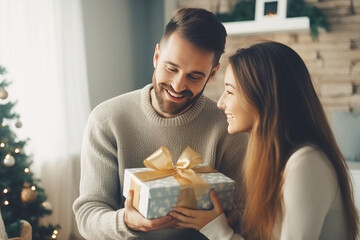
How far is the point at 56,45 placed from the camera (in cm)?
293

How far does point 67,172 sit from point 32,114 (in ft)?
1.93

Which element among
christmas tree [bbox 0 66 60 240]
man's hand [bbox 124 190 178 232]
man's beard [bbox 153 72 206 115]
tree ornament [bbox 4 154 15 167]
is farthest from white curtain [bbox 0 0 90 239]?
man's hand [bbox 124 190 178 232]

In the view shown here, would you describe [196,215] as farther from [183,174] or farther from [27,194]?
[27,194]

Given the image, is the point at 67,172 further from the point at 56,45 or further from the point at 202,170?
the point at 202,170

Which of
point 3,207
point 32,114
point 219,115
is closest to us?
point 219,115

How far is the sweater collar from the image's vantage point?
1.39 metres

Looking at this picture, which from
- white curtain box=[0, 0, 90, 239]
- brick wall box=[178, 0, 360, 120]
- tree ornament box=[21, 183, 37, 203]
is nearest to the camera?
tree ornament box=[21, 183, 37, 203]

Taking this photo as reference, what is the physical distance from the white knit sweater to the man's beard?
1.56ft

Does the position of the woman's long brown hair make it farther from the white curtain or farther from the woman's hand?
the white curtain

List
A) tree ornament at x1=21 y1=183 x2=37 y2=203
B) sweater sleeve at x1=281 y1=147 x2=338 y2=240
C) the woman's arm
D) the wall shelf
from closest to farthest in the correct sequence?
sweater sleeve at x1=281 y1=147 x2=338 y2=240 < the woman's arm < tree ornament at x1=21 y1=183 x2=37 y2=203 < the wall shelf

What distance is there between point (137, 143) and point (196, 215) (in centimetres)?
41

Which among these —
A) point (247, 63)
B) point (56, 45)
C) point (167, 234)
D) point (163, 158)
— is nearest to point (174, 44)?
point (247, 63)

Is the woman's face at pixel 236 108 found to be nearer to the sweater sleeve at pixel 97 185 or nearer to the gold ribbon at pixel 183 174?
the gold ribbon at pixel 183 174

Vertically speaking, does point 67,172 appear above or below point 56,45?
below
